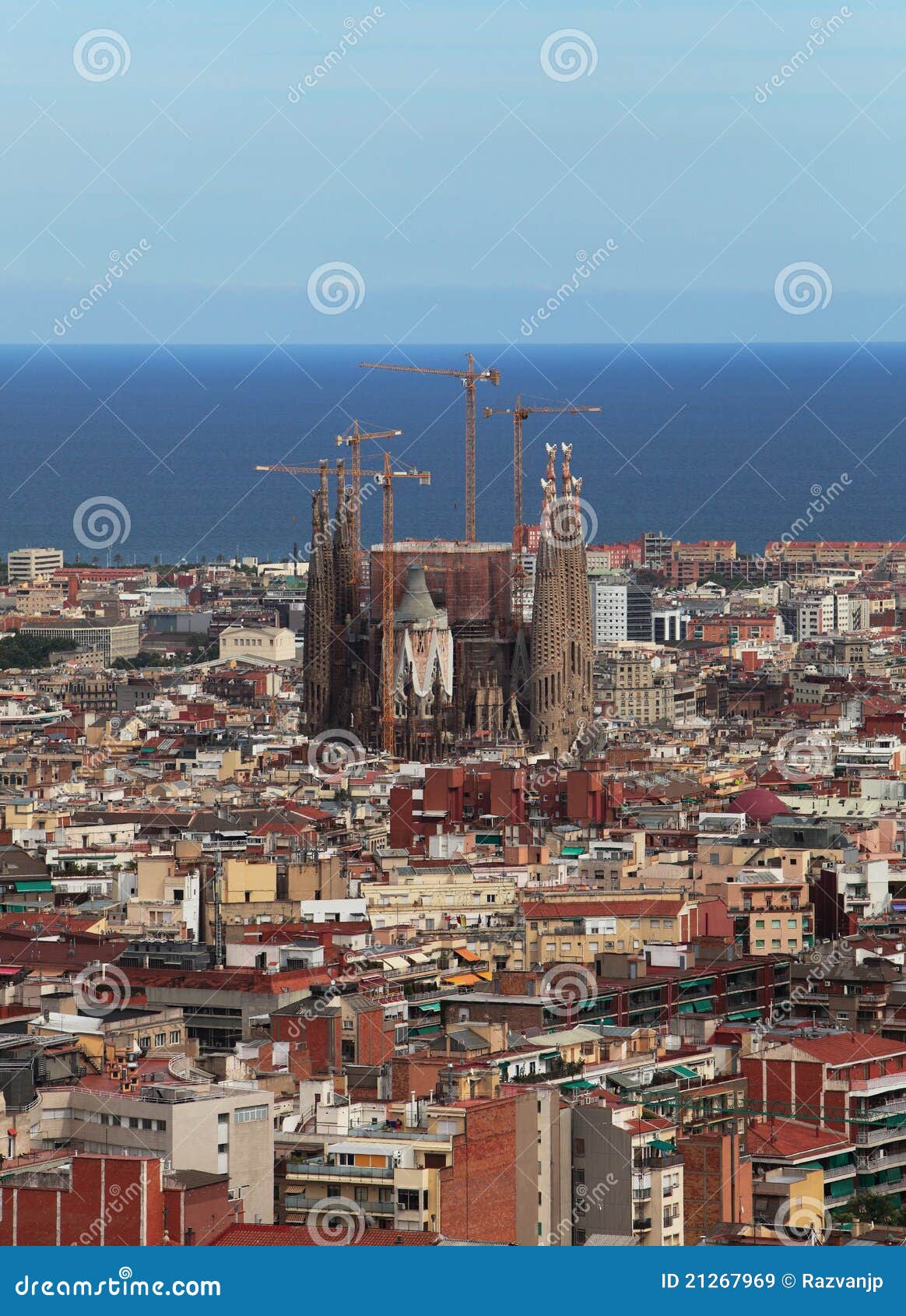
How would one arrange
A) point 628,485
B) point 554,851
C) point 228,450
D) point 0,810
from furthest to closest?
point 228,450
point 628,485
point 0,810
point 554,851

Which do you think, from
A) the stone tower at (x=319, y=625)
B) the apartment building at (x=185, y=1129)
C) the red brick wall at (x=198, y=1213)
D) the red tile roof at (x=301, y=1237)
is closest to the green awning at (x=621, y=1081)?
the apartment building at (x=185, y=1129)

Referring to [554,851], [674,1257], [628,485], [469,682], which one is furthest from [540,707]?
[628,485]

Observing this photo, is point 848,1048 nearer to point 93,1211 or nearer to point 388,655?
point 93,1211

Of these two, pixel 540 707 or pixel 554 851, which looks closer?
pixel 554 851

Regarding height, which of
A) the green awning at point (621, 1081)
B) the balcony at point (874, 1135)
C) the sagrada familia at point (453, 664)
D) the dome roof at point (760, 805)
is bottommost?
the balcony at point (874, 1135)

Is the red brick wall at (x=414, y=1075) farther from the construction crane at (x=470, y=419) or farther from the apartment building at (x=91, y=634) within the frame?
the apartment building at (x=91, y=634)

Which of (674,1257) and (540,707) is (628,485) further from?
(674,1257)
